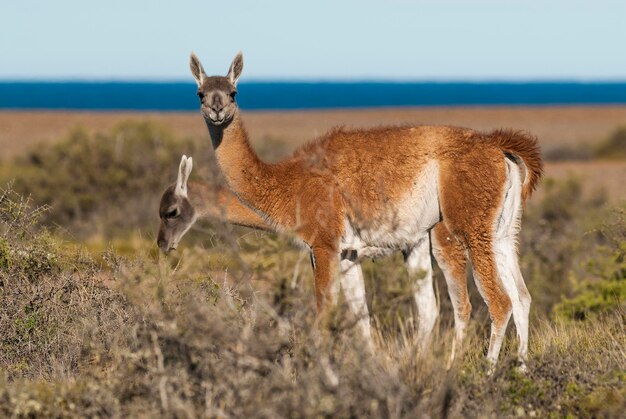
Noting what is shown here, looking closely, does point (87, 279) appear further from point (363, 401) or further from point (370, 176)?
point (363, 401)

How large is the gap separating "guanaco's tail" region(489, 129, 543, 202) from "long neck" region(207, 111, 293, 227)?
1.82 meters

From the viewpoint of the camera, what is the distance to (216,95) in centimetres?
822

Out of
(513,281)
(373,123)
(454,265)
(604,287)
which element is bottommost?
(373,123)

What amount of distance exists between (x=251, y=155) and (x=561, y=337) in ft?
9.71

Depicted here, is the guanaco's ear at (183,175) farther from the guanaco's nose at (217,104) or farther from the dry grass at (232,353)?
the dry grass at (232,353)

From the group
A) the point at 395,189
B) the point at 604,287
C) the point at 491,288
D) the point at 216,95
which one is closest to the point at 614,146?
the point at 604,287

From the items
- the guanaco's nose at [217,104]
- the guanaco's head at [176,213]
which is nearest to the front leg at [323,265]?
the guanaco's head at [176,213]

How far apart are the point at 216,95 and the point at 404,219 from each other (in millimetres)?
1819

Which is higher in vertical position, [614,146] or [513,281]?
[513,281]

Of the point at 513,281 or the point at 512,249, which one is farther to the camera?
the point at 512,249

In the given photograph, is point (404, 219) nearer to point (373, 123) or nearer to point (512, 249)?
point (512, 249)

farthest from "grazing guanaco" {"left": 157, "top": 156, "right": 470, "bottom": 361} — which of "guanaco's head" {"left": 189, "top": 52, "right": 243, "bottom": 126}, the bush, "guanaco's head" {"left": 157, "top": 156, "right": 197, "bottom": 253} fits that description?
the bush

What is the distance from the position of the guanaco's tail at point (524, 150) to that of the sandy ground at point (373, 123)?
2924 centimetres

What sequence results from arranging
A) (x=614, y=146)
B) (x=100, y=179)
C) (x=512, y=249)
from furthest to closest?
1. (x=614, y=146)
2. (x=100, y=179)
3. (x=512, y=249)
